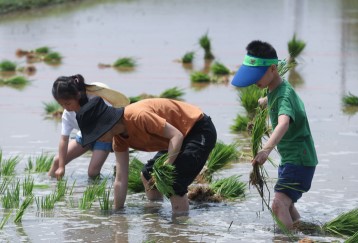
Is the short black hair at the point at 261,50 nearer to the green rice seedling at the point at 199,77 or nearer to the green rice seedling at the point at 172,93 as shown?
the green rice seedling at the point at 172,93

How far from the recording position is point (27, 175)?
30.1 feet

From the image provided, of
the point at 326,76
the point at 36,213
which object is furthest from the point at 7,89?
the point at 36,213

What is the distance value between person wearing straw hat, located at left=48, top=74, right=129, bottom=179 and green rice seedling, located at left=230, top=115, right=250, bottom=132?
210cm

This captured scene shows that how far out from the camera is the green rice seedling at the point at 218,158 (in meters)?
8.88

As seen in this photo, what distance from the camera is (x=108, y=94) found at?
27.0ft

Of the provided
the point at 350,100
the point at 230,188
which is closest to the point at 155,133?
the point at 230,188

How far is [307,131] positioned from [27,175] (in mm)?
3234

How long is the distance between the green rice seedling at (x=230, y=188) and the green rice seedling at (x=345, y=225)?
→ 1326 millimetres

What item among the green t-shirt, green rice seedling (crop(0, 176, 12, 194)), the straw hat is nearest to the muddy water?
green rice seedling (crop(0, 176, 12, 194))

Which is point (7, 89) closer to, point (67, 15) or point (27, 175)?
point (27, 175)

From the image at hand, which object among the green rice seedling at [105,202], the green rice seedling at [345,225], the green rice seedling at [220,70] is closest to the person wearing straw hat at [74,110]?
the green rice seedling at [105,202]

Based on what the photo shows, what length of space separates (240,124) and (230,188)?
8.83ft

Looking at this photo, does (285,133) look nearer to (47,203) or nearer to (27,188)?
(47,203)

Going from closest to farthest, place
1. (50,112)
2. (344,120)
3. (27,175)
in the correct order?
(27,175)
(344,120)
(50,112)
